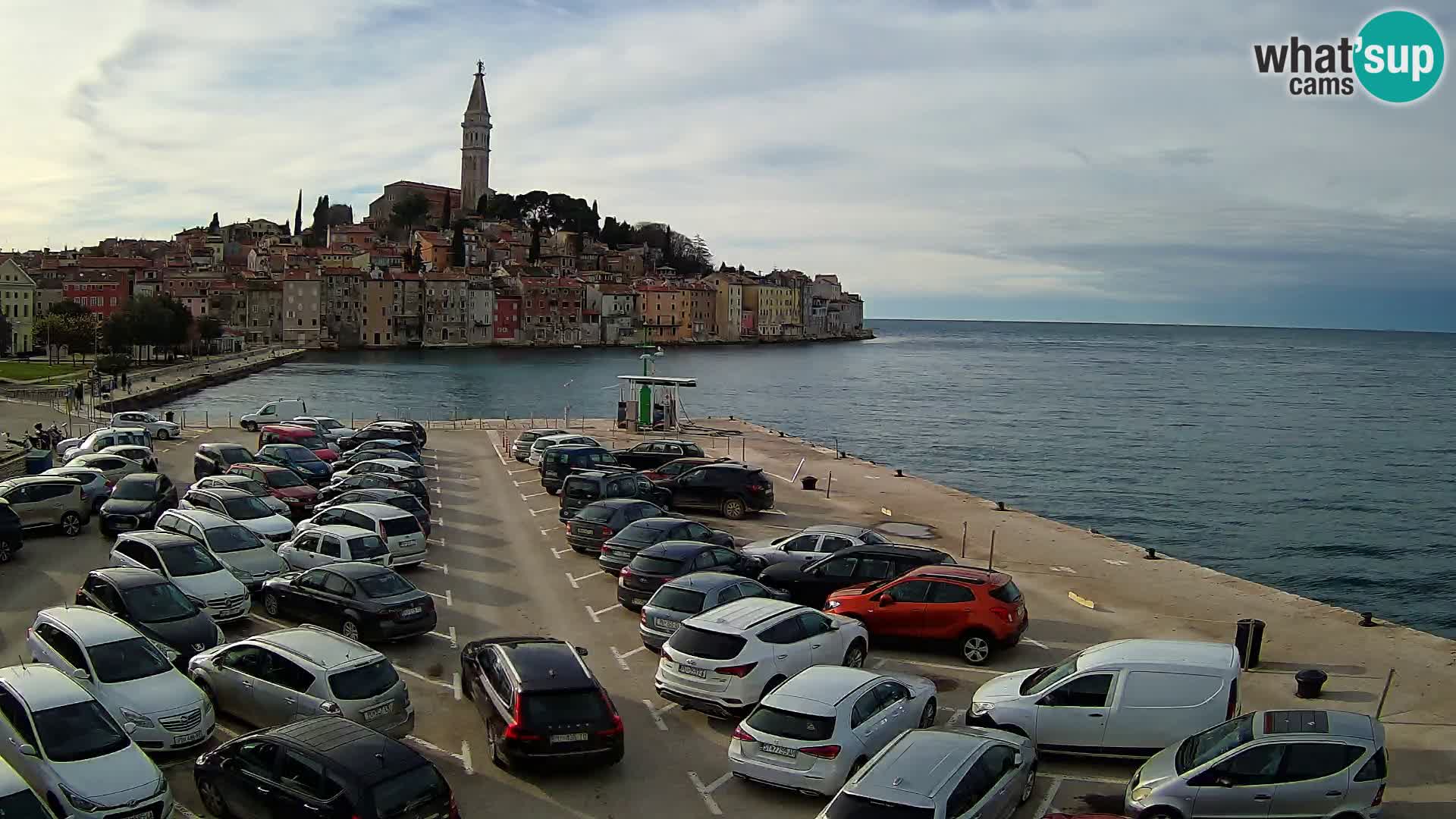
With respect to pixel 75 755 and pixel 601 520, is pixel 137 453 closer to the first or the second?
pixel 601 520

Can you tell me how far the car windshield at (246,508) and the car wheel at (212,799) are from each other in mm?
10572

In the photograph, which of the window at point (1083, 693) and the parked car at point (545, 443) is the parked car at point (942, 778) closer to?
the window at point (1083, 693)

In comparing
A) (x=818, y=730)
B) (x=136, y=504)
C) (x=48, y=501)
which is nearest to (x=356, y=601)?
(x=818, y=730)

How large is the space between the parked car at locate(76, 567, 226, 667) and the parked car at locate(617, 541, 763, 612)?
5.43m

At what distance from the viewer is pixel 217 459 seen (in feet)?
87.1

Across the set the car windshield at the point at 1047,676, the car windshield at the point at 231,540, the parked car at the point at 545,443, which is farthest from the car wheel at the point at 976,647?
the parked car at the point at 545,443

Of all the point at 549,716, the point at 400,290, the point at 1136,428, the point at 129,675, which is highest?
the point at 400,290

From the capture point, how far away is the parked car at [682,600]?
45.1 feet

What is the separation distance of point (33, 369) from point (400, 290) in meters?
76.8

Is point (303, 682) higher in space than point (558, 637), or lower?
higher

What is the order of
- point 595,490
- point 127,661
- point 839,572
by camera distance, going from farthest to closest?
point 595,490 → point 839,572 → point 127,661

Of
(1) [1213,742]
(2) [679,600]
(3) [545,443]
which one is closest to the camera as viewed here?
(1) [1213,742]

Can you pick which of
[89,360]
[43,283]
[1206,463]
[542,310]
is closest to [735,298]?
[542,310]

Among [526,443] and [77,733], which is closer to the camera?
[77,733]
